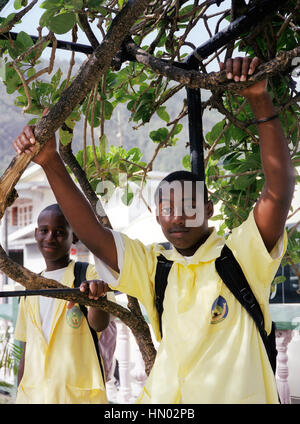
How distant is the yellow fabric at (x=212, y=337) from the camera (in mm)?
1249

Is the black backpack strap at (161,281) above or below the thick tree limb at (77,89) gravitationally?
below

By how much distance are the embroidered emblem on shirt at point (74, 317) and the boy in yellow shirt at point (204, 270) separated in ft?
1.97

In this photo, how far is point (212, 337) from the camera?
51.7 inches

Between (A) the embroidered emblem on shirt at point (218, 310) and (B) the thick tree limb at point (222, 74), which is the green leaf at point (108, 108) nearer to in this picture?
(B) the thick tree limb at point (222, 74)

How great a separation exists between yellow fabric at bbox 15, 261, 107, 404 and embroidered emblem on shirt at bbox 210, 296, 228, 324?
0.81 m

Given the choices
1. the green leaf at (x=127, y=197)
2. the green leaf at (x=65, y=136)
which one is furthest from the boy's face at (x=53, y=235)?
the green leaf at (x=65, y=136)

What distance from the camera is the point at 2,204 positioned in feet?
4.19

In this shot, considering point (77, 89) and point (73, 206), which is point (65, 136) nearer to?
point (73, 206)

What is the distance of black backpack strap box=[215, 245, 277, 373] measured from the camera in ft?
4.33

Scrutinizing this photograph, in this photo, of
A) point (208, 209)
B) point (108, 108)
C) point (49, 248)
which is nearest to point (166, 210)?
point (208, 209)

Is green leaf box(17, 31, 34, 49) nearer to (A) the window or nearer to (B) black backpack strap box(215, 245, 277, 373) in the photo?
(B) black backpack strap box(215, 245, 277, 373)

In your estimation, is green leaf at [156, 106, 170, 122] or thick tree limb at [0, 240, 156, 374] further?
green leaf at [156, 106, 170, 122]

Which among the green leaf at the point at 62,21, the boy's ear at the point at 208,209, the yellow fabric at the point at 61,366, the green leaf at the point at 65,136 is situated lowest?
the yellow fabric at the point at 61,366

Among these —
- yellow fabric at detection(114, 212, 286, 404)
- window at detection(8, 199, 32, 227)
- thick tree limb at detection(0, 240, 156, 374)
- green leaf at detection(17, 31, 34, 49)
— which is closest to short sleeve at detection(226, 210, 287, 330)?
yellow fabric at detection(114, 212, 286, 404)
